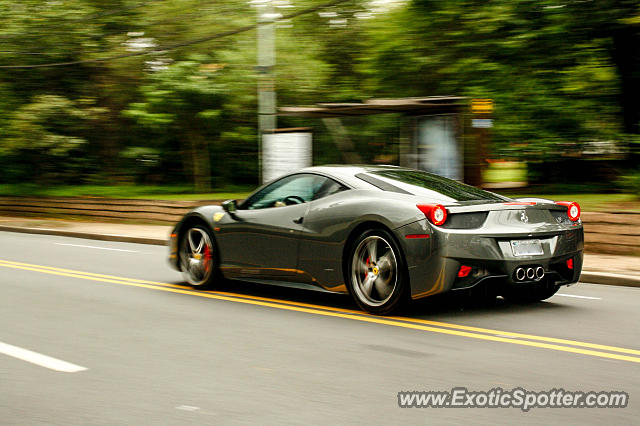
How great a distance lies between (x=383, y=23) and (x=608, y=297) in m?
16.6

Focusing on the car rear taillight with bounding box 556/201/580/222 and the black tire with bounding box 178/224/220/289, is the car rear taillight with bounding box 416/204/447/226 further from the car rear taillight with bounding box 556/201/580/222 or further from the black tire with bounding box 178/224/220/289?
the black tire with bounding box 178/224/220/289

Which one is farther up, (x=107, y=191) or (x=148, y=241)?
(x=107, y=191)

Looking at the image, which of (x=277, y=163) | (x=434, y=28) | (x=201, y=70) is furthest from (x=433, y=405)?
(x=201, y=70)

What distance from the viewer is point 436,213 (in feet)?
21.4

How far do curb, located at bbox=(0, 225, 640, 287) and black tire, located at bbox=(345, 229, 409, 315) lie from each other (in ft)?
13.0

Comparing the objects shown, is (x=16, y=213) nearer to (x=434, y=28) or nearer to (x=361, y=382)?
(x=434, y=28)

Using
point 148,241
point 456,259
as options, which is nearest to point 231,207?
point 456,259

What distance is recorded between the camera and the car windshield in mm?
7105

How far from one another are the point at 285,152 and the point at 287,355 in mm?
12592

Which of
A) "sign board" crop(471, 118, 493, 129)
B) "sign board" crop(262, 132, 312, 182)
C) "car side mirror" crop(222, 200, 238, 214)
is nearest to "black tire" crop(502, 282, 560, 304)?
"car side mirror" crop(222, 200, 238, 214)

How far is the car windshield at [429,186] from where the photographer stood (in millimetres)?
7105

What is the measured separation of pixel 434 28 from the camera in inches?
794

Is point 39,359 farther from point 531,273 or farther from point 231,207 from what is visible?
point 531,273

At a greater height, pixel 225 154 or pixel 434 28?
pixel 434 28
